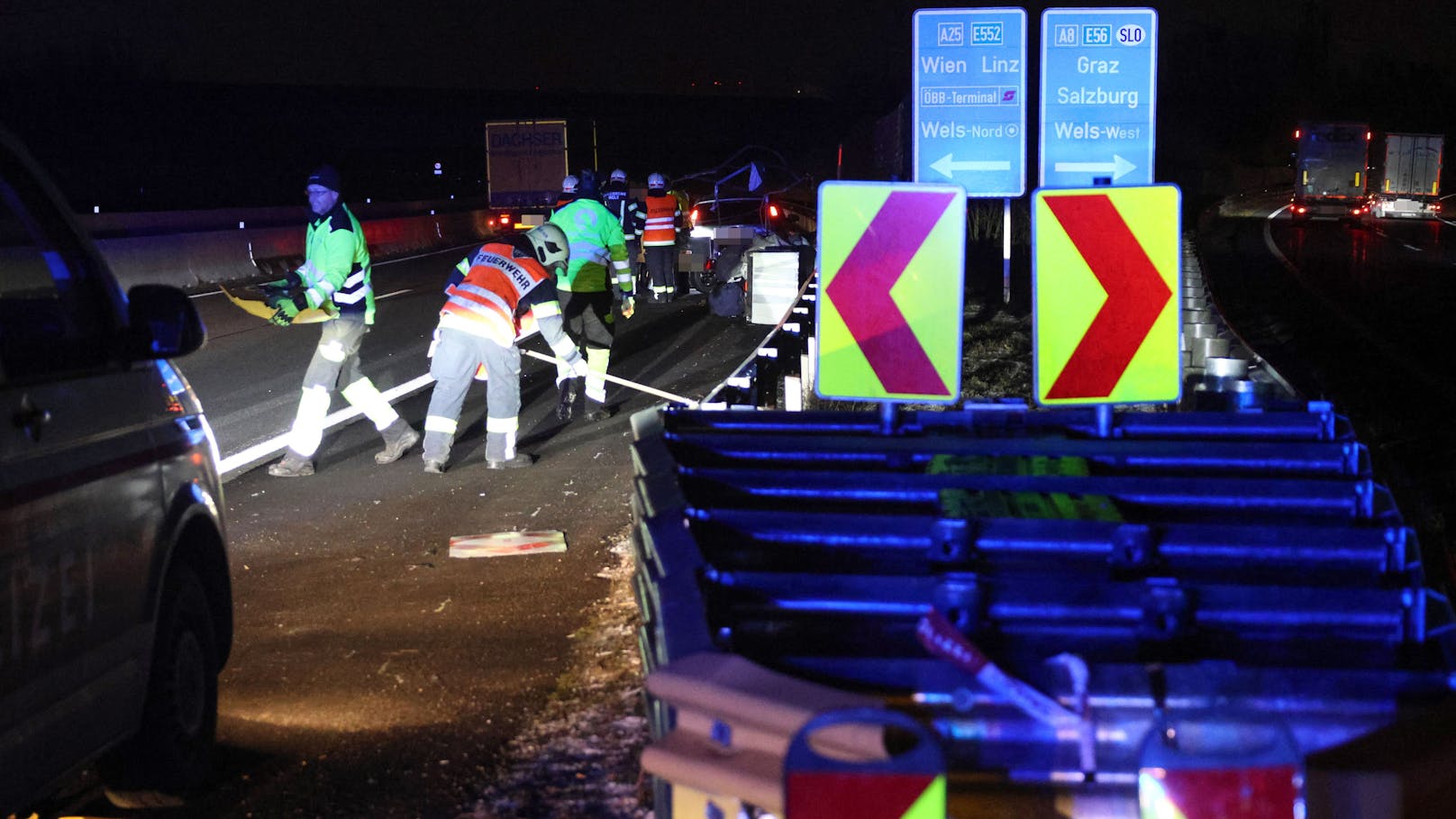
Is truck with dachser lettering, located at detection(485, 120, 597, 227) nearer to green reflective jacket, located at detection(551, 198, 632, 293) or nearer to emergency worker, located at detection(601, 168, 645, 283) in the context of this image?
emergency worker, located at detection(601, 168, 645, 283)

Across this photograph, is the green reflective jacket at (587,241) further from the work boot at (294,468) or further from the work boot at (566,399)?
the work boot at (294,468)

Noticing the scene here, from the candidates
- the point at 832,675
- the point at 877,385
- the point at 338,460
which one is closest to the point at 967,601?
the point at 832,675

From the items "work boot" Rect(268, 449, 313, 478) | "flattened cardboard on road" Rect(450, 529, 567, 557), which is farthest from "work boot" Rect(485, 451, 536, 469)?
"flattened cardboard on road" Rect(450, 529, 567, 557)

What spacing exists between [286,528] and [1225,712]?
704 centimetres

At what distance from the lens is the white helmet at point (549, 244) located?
10.2 meters

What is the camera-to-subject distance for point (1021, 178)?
14.2 metres

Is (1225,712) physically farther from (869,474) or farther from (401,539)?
(401,539)

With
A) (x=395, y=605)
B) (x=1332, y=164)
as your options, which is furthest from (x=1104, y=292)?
(x=1332, y=164)

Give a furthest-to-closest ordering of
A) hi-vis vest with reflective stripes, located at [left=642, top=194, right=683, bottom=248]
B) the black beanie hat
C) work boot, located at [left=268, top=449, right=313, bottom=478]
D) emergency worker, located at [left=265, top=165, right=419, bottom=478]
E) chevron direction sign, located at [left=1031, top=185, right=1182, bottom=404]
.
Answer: hi-vis vest with reflective stripes, located at [left=642, top=194, right=683, bottom=248], work boot, located at [left=268, top=449, right=313, bottom=478], emergency worker, located at [left=265, top=165, right=419, bottom=478], the black beanie hat, chevron direction sign, located at [left=1031, top=185, right=1182, bottom=404]

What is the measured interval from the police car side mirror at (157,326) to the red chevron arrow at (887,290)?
2189mm

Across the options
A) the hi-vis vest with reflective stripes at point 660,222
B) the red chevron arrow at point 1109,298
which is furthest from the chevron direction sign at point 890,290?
the hi-vis vest with reflective stripes at point 660,222

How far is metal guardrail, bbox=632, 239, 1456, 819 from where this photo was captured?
2.41m

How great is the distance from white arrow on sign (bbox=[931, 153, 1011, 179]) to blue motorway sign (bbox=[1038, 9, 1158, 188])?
88 centimetres

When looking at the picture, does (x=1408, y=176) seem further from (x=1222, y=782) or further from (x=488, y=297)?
(x=1222, y=782)
